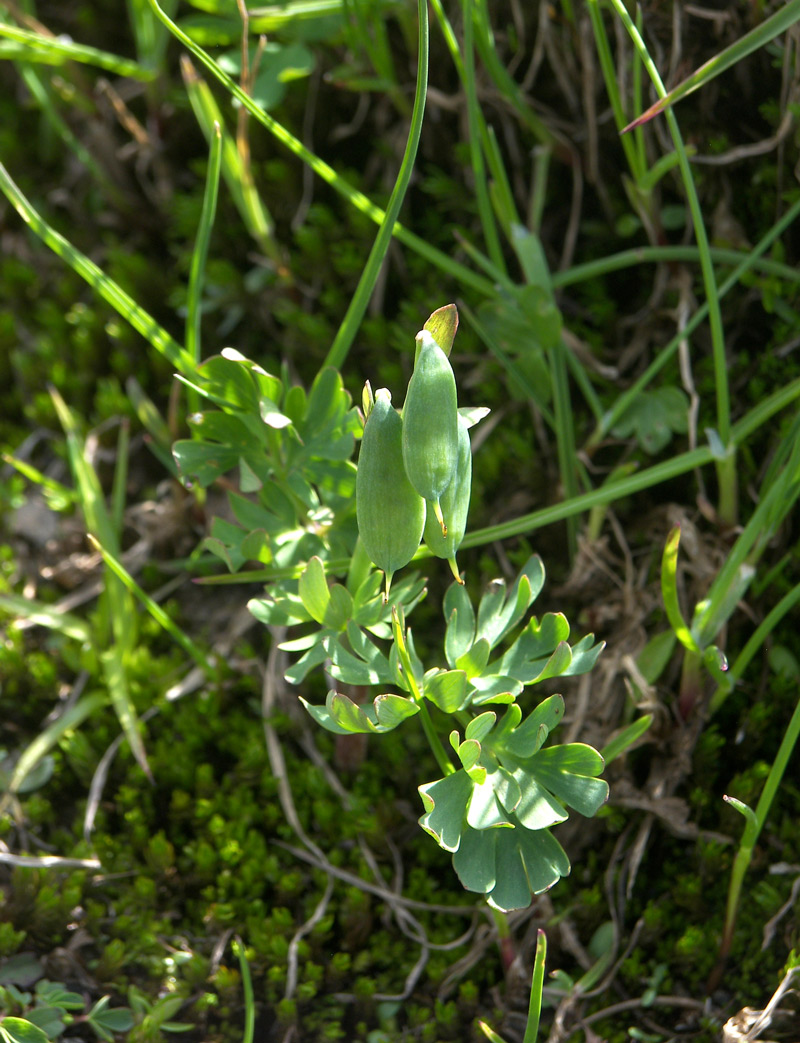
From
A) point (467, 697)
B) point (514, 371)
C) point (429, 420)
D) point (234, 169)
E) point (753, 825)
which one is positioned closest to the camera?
point (429, 420)

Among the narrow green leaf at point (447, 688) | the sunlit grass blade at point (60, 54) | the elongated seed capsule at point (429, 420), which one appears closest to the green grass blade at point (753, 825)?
the narrow green leaf at point (447, 688)

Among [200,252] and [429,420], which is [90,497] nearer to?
[200,252]

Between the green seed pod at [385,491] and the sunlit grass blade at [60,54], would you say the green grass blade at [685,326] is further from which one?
the sunlit grass blade at [60,54]

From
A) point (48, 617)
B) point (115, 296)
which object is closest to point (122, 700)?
point (48, 617)

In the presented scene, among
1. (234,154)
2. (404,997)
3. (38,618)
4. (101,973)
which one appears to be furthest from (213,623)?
(234,154)

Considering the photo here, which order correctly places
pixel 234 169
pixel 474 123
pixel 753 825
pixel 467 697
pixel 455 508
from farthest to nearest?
1. pixel 234 169
2. pixel 474 123
3. pixel 753 825
4. pixel 467 697
5. pixel 455 508

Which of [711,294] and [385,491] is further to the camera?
Result: [711,294]
